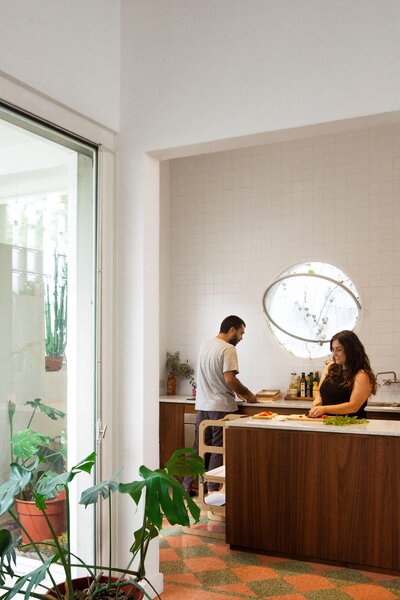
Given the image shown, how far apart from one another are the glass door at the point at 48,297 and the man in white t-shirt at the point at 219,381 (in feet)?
7.70

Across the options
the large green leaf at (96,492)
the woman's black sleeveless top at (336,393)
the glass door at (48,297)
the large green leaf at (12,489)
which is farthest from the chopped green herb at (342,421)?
the large green leaf at (12,489)

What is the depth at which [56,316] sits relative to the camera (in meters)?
3.38

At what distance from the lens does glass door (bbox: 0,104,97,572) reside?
120 inches

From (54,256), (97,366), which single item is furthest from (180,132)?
(97,366)

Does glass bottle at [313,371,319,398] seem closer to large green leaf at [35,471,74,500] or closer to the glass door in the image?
the glass door

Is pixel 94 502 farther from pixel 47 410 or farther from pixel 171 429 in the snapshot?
pixel 171 429

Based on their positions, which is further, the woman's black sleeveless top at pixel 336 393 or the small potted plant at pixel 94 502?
the woman's black sleeveless top at pixel 336 393

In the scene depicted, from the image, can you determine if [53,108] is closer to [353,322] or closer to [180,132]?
[180,132]

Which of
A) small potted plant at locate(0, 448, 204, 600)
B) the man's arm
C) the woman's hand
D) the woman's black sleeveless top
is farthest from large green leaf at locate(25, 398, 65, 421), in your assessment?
the man's arm

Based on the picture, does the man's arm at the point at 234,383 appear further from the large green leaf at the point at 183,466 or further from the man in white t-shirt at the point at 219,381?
the large green leaf at the point at 183,466

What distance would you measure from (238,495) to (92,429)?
1.40m

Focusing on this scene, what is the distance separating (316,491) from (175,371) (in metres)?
3.03

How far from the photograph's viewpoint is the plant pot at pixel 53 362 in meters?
3.32

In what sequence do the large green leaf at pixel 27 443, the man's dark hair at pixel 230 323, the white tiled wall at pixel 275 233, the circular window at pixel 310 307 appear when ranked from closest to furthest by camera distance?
the large green leaf at pixel 27 443
the man's dark hair at pixel 230 323
the white tiled wall at pixel 275 233
the circular window at pixel 310 307
